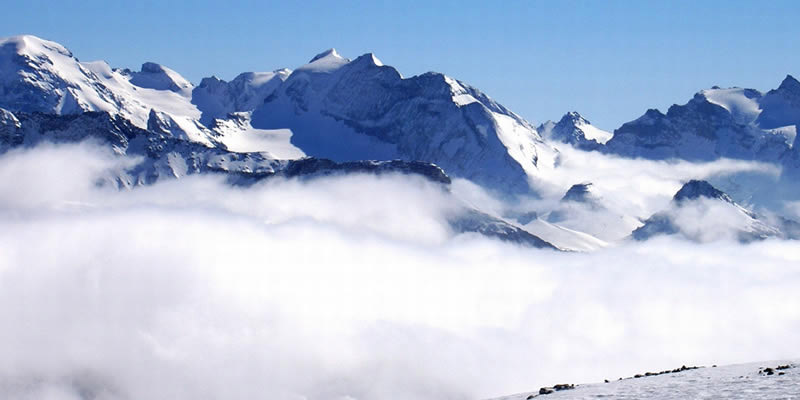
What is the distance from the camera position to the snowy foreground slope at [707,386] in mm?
77125

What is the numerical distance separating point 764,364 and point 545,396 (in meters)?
19.4

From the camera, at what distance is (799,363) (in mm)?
91938

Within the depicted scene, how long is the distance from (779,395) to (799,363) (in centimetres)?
1845

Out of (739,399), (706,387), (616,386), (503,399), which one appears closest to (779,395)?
(739,399)

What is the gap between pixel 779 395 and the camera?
245 feet

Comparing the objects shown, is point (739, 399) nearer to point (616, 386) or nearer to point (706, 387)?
point (706, 387)

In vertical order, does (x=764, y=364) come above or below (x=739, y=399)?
above

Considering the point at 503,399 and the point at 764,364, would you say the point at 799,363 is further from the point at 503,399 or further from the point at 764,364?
the point at 503,399

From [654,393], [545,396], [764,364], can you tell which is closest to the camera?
[654,393]

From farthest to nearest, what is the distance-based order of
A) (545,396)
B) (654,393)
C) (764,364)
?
(764,364), (545,396), (654,393)

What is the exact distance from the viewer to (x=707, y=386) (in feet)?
271

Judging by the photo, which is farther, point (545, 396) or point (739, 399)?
point (545, 396)

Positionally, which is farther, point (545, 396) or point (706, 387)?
point (545, 396)

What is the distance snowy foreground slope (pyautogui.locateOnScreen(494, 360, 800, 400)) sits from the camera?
77.1 m
